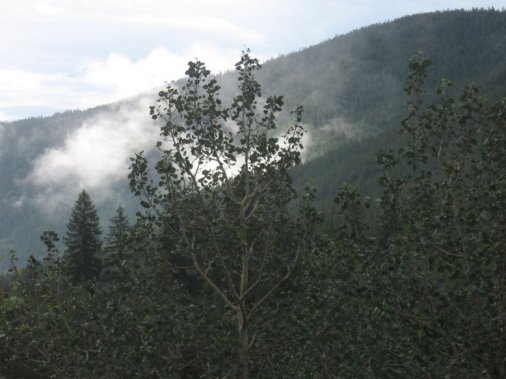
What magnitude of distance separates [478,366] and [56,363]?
24.4 feet

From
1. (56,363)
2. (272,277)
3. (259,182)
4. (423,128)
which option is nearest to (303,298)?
(272,277)

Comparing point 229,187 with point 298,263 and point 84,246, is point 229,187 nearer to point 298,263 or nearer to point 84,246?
point 298,263

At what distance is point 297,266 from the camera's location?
478 inches

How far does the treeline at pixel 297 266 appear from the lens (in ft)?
24.1

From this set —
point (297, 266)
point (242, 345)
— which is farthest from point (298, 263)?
point (242, 345)

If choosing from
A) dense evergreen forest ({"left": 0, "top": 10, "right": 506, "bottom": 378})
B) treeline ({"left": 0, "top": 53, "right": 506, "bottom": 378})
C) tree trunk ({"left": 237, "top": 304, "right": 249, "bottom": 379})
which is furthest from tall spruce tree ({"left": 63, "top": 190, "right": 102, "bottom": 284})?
tree trunk ({"left": 237, "top": 304, "right": 249, "bottom": 379})

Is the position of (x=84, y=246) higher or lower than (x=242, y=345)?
lower

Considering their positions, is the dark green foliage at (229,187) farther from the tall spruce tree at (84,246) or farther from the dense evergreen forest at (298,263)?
the tall spruce tree at (84,246)

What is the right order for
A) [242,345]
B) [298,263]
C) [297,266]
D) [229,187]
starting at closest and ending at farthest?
[242,345], [298,263], [297,266], [229,187]

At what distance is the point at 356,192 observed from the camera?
8.06m

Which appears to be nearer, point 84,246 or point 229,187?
point 229,187

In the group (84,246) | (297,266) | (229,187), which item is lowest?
(84,246)

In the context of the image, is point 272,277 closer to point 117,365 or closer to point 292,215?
point 292,215

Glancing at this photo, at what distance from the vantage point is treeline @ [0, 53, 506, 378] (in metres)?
7.34
